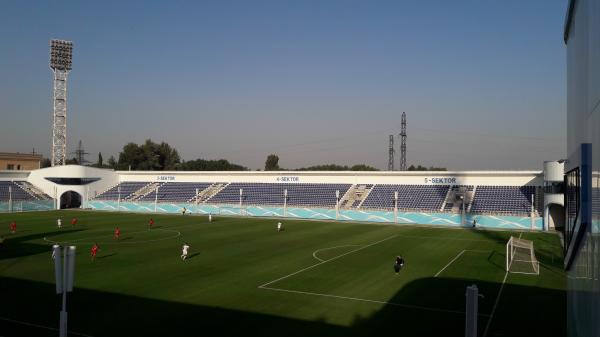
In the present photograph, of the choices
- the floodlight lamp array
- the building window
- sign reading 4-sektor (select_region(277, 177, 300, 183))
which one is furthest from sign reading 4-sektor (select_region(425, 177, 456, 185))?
the floodlight lamp array

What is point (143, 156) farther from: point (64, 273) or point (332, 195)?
point (64, 273)

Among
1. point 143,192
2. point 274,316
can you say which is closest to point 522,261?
point 274,316

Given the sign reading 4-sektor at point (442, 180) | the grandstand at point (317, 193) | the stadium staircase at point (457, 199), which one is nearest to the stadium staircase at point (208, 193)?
the grandstand at point (317, 193)

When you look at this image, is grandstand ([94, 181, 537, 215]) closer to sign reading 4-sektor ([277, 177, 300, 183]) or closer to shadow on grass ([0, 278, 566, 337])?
sign reading 4-sektor ([277, 177, 300, 183])

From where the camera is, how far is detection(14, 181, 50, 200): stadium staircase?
70062 millimetres

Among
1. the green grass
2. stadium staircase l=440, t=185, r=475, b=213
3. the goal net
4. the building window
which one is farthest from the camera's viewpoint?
stadium staircase l=440, t=185, r=475, b=213

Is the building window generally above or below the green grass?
above

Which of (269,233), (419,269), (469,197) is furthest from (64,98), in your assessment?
(419,269)

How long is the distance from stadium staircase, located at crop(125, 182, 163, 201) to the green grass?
104 ft

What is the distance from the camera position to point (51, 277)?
973 inches

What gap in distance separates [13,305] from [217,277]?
9.02m

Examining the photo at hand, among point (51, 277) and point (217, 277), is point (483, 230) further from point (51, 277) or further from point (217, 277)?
point (51, 277)

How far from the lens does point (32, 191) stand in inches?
2788

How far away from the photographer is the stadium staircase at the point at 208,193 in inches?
2741
